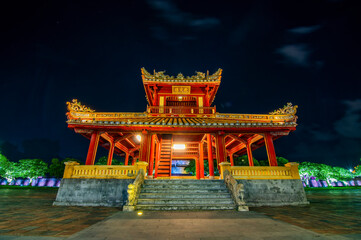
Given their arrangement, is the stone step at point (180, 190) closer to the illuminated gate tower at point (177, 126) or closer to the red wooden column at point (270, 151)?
the illuminated gate tower at point (177, 126)

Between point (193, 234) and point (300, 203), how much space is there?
8220mm

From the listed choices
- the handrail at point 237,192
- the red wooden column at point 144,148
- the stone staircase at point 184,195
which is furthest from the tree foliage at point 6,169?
the handrail at point 237,192

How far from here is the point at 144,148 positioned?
10.5 m

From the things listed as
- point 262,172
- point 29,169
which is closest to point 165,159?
point 262,172

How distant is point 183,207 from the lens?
6363mm

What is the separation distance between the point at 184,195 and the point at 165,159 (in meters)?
6.57

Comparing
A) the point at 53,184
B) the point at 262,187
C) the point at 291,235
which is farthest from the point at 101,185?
the point at 53,184

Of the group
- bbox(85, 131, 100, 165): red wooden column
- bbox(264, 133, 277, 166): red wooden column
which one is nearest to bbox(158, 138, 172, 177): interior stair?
bbox(85, 131, 100, 165): red wooden column

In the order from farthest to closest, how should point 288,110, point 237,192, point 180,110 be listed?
1. point 180,110
2. point 288,110
3. point 237,192

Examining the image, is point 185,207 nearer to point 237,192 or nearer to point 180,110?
point 237,192

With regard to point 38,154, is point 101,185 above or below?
below

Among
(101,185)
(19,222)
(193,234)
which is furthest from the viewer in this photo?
(101,185)

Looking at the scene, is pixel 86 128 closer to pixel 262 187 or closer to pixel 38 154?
pixel 262 187

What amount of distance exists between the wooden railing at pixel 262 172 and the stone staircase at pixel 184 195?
0.99 meters
